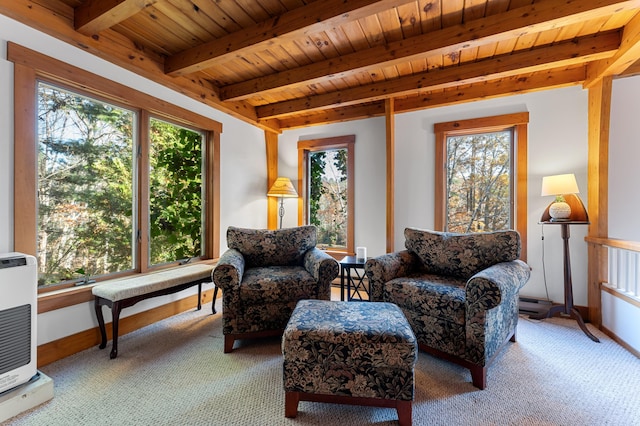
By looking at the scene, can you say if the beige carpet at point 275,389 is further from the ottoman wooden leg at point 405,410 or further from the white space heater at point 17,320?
the white space heater at point 17,320

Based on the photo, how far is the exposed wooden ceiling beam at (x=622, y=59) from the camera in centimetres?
197

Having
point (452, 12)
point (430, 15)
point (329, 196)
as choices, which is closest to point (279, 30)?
point (430, 15)

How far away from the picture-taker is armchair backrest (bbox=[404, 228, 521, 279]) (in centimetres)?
207

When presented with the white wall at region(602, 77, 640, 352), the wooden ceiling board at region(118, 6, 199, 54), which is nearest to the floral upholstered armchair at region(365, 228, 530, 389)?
the white wall at region(602, 77, 640, 352)

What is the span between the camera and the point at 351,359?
50.6 inches

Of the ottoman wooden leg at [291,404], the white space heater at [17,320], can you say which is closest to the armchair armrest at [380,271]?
the ottoman wooden leg at [291,404]

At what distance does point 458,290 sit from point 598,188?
6.24ft

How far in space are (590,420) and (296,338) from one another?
5.02ft

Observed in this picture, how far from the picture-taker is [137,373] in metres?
→ 1.73

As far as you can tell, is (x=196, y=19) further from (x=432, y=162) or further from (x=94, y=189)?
(x=432, y=162)

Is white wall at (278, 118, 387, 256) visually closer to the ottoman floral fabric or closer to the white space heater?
the ottoman floral fabric

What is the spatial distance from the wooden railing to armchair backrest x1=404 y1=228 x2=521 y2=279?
87cm

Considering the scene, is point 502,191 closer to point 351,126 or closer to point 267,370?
point 351,126

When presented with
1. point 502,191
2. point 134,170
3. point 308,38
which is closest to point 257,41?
point 308,38
